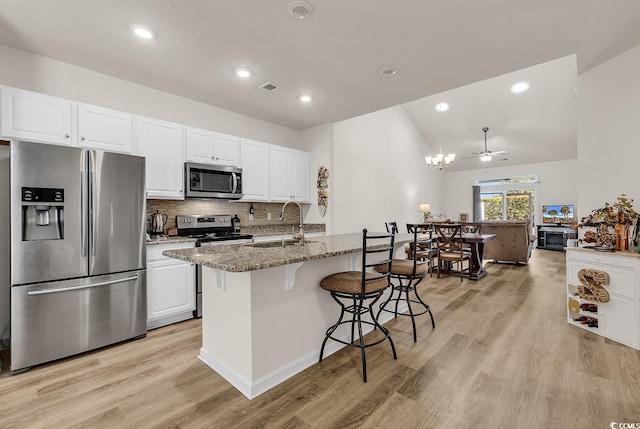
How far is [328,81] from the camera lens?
3355 millimetres

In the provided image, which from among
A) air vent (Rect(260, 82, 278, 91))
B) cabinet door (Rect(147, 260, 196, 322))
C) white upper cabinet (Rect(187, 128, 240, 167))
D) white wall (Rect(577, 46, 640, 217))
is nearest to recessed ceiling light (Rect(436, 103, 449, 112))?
white wall (Rect(577, 46, 640, 217))

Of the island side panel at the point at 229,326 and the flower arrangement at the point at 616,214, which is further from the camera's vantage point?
the flower arrangement at the point at 616,214

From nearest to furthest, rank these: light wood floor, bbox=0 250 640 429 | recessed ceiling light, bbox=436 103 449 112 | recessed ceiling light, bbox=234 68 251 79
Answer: light wood floor, bbox=0 250 640 429, recessed ceiling light, bbox=234 68 251 79, recessed ceiling light, bbox=436 103 449 112

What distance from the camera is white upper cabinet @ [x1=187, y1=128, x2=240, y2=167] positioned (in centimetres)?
366

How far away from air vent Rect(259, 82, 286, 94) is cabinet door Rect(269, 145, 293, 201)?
41.7 inches

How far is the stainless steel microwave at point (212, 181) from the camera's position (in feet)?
11.7

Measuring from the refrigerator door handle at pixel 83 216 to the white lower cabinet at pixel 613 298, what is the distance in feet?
15.3

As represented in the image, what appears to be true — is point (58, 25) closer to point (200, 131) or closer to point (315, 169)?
point (200, 131)

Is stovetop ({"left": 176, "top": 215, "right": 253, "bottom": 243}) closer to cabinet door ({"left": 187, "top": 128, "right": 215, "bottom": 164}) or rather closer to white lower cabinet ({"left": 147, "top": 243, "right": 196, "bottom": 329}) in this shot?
white lower cabinet ({"left": 147, "top": 243, "right": 196, "bottom": 329})

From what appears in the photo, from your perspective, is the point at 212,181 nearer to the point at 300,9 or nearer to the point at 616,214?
the point at 300,9

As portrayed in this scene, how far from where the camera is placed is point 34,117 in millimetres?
2568

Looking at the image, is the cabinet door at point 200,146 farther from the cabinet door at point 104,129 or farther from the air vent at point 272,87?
the air vent at point 272,87

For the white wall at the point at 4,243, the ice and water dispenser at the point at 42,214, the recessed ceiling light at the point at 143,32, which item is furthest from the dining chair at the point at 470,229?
the white wall at the point at 4,243

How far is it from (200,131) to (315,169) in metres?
2.02
